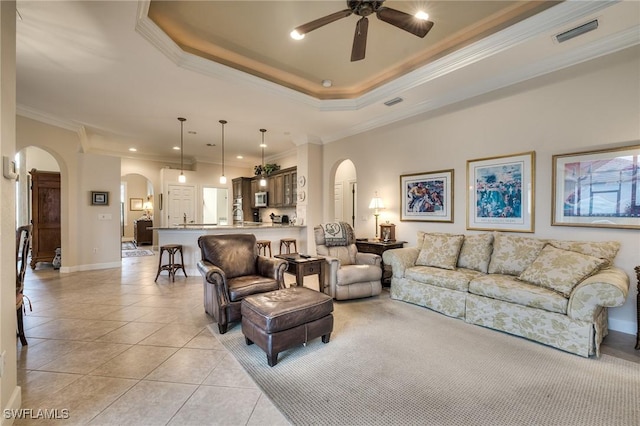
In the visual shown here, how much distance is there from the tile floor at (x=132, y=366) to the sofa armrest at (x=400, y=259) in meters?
2.42

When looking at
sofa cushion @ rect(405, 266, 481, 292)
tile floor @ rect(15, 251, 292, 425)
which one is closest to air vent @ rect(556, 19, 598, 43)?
sofa cushion @ rect(405, 266, 481, 292)

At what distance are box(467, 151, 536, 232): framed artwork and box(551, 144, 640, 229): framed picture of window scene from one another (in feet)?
0.86

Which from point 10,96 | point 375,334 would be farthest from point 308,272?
point 10,96

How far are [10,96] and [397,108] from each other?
443cm

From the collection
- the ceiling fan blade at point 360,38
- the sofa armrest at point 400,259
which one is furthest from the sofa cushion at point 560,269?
the ceiling fan blade at point 360,38

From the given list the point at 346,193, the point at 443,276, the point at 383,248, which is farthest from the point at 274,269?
the point at 346,193

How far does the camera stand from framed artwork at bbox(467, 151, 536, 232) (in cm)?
343

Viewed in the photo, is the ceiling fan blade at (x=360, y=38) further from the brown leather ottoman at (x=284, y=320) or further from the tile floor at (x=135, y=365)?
the tile floor at (x=135, y=365)

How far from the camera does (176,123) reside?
548cm

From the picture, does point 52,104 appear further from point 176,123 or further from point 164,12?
point 164,12

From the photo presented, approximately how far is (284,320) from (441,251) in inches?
97.3

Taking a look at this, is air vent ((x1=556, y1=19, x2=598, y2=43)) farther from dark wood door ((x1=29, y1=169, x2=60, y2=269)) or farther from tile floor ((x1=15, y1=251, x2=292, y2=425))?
dark wood door ((x1=29, y1=169, x2=60, y2=269))

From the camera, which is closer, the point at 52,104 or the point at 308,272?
the point at 308,272

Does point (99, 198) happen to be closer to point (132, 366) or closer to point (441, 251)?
point (132, 366)
